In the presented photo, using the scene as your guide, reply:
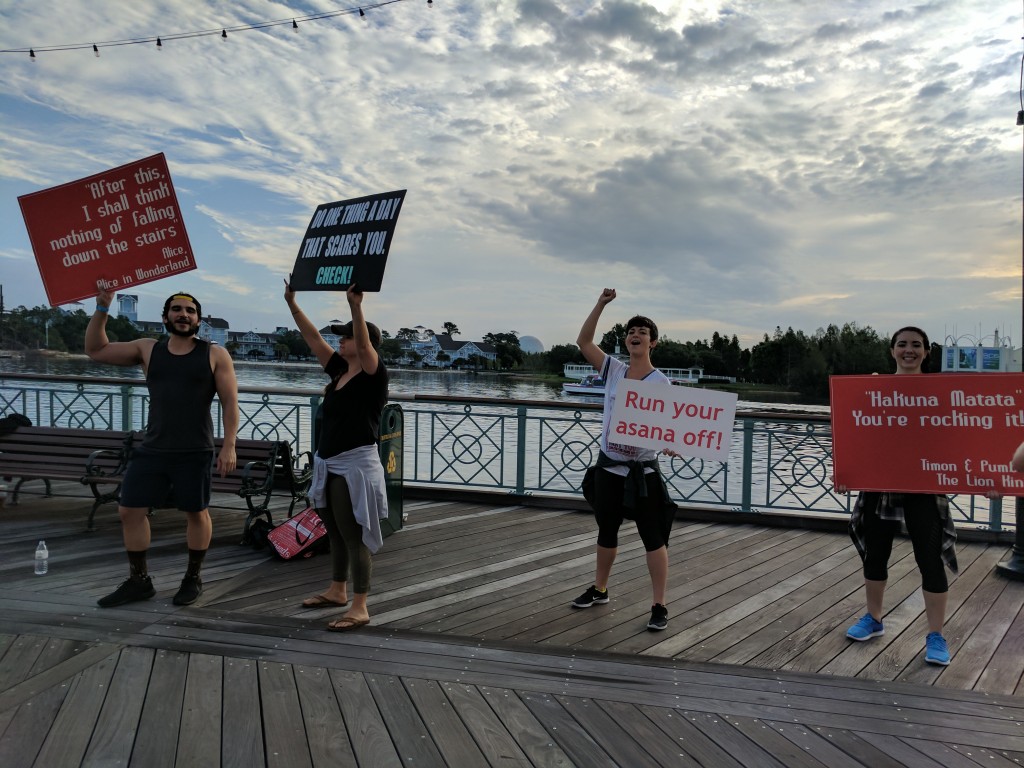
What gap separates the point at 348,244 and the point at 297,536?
241 cm

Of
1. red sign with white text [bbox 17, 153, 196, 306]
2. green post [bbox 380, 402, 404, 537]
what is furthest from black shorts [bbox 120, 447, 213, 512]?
green post [bbox 380, 402, 404, 537]

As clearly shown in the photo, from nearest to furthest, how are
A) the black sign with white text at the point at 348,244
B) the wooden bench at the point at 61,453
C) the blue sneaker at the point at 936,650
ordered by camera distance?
the blue sneaker at the point at 936,650, the black sign with white text at the point at 348,244, the wooden bench at the point at 61,453

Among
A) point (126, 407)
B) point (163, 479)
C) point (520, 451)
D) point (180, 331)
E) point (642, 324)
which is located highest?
point (642, 324)

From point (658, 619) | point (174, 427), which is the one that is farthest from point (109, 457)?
point (658, 619)

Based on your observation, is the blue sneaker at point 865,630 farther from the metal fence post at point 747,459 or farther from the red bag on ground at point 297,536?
the red bag on ground at point 297,536

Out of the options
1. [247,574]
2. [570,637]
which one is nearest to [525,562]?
[570,637]

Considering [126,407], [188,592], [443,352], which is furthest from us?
[443,352]

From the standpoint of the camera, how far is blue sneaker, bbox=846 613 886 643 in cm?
368

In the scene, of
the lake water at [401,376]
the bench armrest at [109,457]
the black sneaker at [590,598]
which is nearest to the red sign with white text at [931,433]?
the black sneaker at [590,598]

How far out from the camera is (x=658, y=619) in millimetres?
3791

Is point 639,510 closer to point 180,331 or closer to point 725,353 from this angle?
point 180,331

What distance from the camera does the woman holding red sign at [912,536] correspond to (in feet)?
11.2

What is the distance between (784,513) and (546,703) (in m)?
4.17

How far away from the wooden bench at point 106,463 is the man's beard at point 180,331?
1747 millimetres
